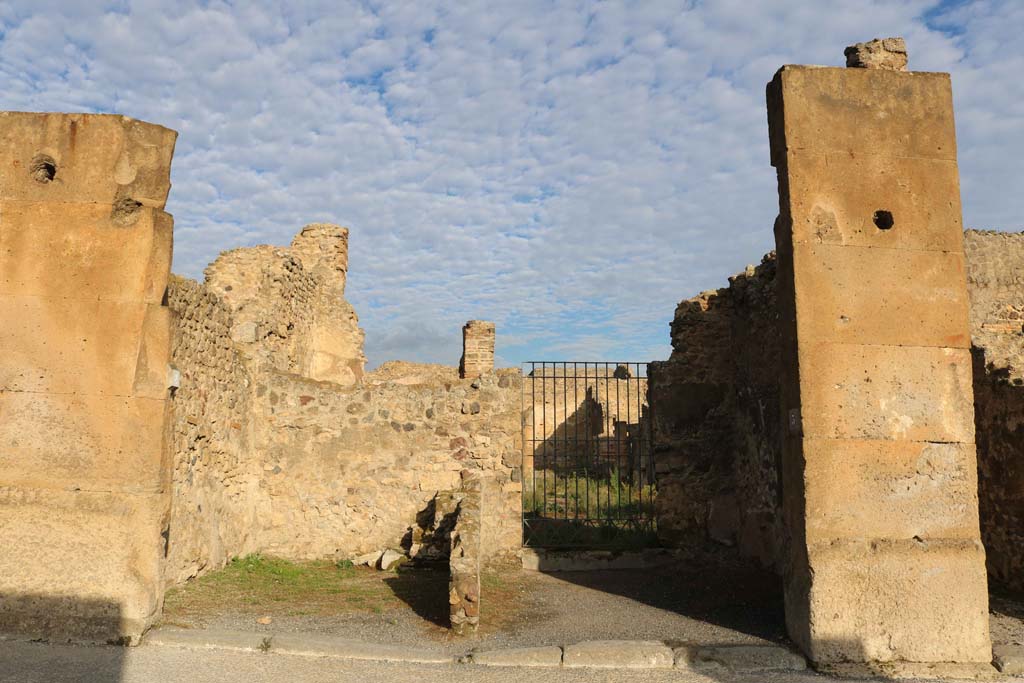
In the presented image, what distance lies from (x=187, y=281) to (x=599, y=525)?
5964 millimetres

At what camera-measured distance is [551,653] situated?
5191 mm

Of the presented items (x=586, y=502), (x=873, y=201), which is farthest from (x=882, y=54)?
(x=586, y=502)

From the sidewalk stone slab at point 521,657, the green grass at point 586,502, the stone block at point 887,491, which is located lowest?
the sidewalk stone slab at point 521,657

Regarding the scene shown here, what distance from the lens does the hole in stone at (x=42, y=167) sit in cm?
559

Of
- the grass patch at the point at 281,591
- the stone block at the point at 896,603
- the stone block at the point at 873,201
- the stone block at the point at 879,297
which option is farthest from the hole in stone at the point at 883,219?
the grass patch at the point at 281,591

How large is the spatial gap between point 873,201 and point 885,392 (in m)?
1.45

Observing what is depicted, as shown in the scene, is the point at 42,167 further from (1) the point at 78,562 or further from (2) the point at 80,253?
(1) the point at 78,562

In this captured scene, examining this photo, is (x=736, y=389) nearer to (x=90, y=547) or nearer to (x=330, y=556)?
(x=330, y=556)

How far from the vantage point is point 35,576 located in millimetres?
5293

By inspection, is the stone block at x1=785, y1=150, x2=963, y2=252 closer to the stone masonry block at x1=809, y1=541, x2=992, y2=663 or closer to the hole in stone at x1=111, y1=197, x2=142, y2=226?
the stone masonry block at x1=809, y1=541, x2=992, y2=663

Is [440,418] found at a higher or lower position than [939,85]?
lower

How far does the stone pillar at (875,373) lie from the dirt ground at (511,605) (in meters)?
0.79

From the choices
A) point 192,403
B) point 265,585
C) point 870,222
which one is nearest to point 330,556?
point 265,585

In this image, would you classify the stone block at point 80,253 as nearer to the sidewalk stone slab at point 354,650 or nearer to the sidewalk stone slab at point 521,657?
the sidewalk stone slab at point 354,650
